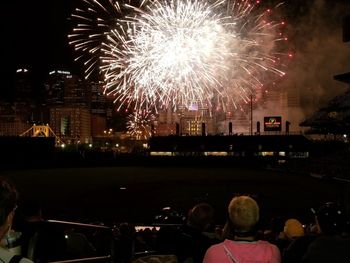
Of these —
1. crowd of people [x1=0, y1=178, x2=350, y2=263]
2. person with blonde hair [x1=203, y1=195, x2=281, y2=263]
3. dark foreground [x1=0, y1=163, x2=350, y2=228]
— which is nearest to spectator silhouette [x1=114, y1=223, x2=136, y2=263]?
crowd of people [x1=0, y1=178, x2=350, y2=263]

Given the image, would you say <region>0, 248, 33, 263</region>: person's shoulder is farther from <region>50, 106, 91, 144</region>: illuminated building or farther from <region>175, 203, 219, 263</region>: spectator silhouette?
<region>50, 106, 91, 144</region>: illuminated building

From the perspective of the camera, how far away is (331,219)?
11.2ft

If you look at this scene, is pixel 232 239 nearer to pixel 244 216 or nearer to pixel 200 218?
pixel 244 216

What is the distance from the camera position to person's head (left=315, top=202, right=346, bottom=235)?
3.36 m

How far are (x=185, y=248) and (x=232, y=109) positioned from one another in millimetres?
80211

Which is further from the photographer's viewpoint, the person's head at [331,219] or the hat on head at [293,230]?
the hat on head at [293,230]

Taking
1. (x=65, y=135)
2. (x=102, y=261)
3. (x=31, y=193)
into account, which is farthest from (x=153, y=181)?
(x=65, y=135)

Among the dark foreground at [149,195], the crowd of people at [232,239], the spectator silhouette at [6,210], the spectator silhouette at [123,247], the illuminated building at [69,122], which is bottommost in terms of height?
the dark foreground at [149,195]

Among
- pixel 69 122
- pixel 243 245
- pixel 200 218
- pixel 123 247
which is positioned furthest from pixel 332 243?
pixel 69 122

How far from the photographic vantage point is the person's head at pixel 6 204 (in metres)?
2.24

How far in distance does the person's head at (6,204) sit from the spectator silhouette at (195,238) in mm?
1970

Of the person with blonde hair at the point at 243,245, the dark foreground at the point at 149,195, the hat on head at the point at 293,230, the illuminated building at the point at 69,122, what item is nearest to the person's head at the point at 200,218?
the person with blonde hair at the point at 243,245

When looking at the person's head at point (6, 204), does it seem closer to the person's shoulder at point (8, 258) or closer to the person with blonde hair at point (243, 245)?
the person's shoulder at point (8, 258)

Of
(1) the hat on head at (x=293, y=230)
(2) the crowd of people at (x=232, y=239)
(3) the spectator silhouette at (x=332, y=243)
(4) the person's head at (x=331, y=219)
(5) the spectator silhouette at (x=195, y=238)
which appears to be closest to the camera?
(2) the crowd of people at (x=232, y=239)
